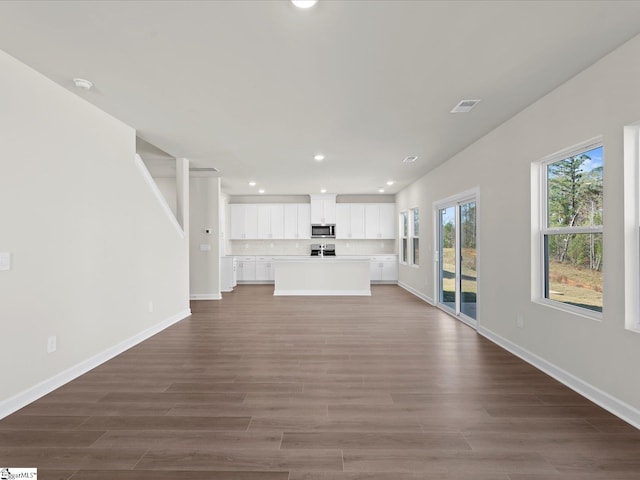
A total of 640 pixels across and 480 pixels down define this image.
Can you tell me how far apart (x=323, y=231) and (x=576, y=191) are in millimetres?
7605

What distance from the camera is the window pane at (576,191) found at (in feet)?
9.30

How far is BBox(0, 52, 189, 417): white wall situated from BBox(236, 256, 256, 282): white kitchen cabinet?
5727 millimetres

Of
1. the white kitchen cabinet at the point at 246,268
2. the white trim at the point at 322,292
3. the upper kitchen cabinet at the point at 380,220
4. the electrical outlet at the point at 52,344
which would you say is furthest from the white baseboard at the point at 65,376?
the upper kitchen cabinet at the point at 380,220

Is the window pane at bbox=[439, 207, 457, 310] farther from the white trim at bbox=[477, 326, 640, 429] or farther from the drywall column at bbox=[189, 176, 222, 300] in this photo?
the drywall column at bbox=[189, 176, 222, 300]

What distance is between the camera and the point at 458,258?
5730mm

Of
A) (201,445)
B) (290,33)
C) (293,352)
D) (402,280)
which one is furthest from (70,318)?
(402,280)

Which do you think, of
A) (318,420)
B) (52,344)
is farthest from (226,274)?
(318,420)

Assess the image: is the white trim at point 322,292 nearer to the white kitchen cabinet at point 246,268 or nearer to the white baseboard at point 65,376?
the white kitchen cabinet at point 246,268

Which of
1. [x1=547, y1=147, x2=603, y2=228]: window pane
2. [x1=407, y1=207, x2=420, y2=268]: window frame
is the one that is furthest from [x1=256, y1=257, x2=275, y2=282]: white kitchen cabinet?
[x1=547, y1=147, x2=603, y2=228]: window pane

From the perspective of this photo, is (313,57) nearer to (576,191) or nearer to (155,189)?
(576,191)

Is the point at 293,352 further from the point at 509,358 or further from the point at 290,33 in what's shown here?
the point at 290,33

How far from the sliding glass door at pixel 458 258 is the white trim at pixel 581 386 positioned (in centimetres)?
132

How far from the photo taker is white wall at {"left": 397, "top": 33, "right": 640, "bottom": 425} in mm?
2467

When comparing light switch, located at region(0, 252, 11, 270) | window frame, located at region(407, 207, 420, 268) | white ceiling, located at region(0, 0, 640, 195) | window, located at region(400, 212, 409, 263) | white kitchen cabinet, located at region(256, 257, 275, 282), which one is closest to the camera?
white ceiling, located at region(0, 0, 640, 195)
